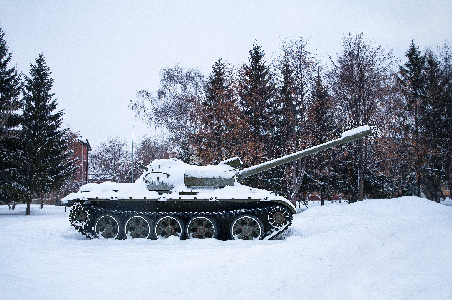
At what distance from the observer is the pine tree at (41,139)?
22.7 m

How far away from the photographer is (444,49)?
27.7 meters

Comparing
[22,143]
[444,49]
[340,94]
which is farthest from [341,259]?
[444,49]

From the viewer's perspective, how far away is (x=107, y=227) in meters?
10.7

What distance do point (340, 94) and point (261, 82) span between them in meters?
5.12

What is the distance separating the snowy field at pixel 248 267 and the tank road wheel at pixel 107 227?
0.94 meters

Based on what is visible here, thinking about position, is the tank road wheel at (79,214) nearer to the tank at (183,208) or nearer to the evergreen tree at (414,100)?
the tank at (183,208)

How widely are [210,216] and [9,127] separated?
1910cm

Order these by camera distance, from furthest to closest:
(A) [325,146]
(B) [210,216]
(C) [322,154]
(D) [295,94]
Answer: (C) [322,154] < (D) [295,94] < (A) [325,146] < (B) [210,216]

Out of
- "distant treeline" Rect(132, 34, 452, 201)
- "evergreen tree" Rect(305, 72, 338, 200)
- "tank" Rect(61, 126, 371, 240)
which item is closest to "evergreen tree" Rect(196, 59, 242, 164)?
"distant treeline" Rect(132, 34, 452, 201)

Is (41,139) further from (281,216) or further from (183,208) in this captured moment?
(281,216)

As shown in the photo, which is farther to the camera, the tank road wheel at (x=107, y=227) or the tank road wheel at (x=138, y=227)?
the tank road wheel at (x=107, y=227)

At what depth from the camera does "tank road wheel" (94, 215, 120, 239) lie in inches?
419

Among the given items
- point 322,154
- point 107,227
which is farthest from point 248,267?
point 322,154

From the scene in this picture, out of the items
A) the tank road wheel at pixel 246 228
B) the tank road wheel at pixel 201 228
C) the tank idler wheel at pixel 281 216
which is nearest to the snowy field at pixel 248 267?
the tank road wheel at pixel 246 228
